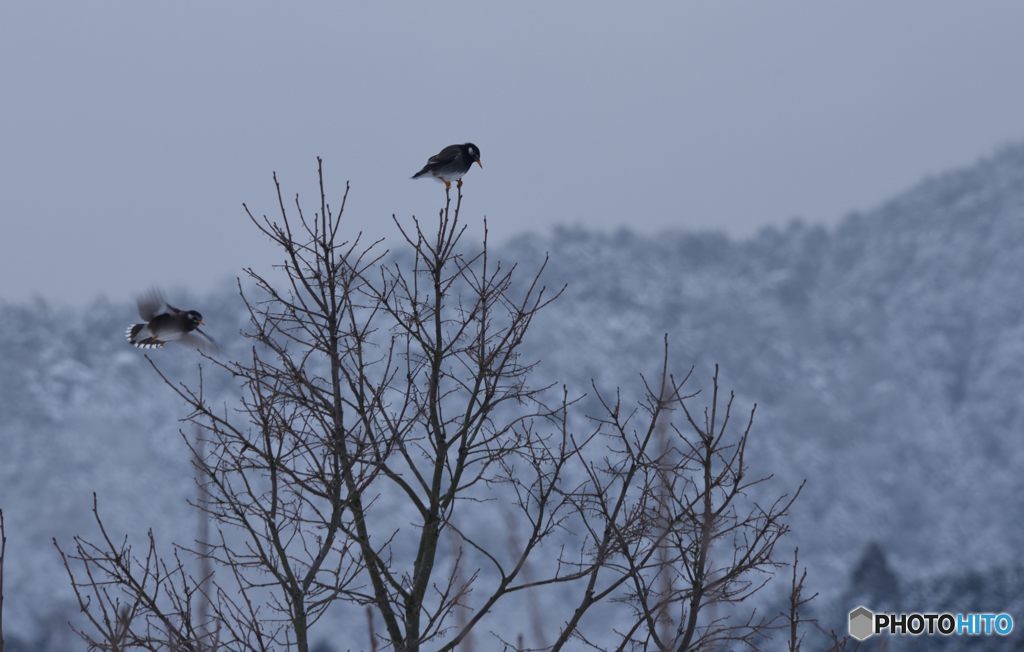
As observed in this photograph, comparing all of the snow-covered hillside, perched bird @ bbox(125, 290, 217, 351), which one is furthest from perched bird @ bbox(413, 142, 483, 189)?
the snow-covered hillside

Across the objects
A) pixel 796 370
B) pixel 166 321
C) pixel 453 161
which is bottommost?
pixel 166 321

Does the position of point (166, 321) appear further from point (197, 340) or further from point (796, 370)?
point (796, 370)

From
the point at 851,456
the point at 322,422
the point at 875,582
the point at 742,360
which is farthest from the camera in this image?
the point at 742,360

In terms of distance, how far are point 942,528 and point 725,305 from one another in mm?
33860

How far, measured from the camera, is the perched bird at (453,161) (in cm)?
867

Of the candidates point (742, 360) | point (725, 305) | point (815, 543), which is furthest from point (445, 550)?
point (725, 305)

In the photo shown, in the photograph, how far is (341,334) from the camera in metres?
5.36

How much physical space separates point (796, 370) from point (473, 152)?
73960 mm

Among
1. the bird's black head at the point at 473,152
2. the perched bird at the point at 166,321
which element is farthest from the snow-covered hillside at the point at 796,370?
the perched bird at the point at 166,321

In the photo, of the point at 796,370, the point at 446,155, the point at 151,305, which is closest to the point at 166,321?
the point at 151,305

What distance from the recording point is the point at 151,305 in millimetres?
7453

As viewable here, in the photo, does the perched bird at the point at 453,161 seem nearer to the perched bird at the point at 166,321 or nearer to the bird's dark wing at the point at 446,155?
the bird's dark wing at the point at 446,155

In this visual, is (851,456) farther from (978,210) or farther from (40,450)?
(40,450)

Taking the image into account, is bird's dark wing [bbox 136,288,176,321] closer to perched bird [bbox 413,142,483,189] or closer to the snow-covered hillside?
perched bird [bbox 413,142,483,189]
